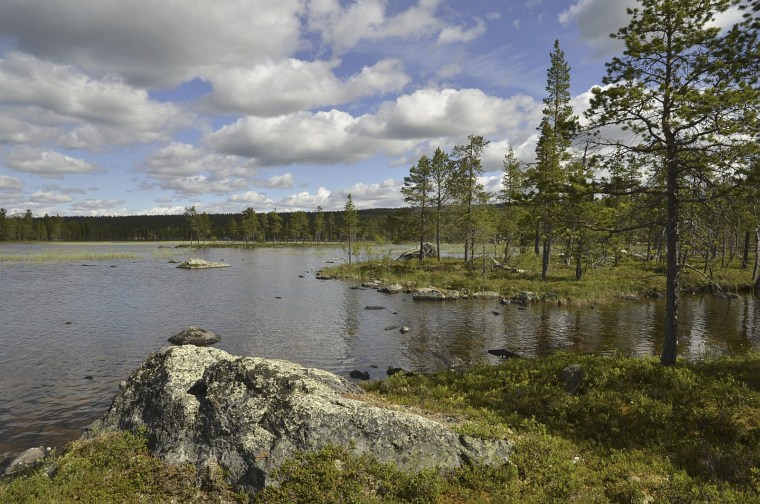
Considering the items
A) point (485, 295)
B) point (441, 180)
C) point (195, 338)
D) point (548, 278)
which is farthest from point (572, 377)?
point (441, 180)

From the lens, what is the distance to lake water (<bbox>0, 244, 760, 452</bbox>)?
17188mm

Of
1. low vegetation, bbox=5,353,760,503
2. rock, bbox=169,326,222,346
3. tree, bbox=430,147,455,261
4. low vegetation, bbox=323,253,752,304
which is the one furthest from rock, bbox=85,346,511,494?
tree, bbox=430,147,455,261

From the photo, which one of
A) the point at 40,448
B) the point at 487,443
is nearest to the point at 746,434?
the point at 487,443

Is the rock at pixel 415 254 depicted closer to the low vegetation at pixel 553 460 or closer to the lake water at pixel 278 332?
the lake water at pixel 278 332

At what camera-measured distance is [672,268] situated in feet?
46.6

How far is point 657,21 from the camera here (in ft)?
45.3

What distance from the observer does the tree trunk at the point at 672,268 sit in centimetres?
1381

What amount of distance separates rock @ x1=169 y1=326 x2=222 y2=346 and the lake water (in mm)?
825

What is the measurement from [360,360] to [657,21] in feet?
60.4

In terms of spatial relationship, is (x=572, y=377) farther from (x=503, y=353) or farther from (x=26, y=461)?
(x=26, y=461)

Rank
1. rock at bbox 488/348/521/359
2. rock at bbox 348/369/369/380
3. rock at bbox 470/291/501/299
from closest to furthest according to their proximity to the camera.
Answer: rock at bbox 348/369/369/380 < rock at bbox 488/348/521/359 < rock at bbox 470/291/501/299

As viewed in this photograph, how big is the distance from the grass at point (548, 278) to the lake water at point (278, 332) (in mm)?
2957

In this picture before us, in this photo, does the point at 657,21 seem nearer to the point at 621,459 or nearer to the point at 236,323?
the point at 621,459

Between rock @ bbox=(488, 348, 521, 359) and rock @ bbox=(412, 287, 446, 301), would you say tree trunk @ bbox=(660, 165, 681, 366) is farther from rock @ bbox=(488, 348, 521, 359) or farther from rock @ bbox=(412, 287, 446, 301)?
rock @ bbox=(412, 287, 446, 301)
